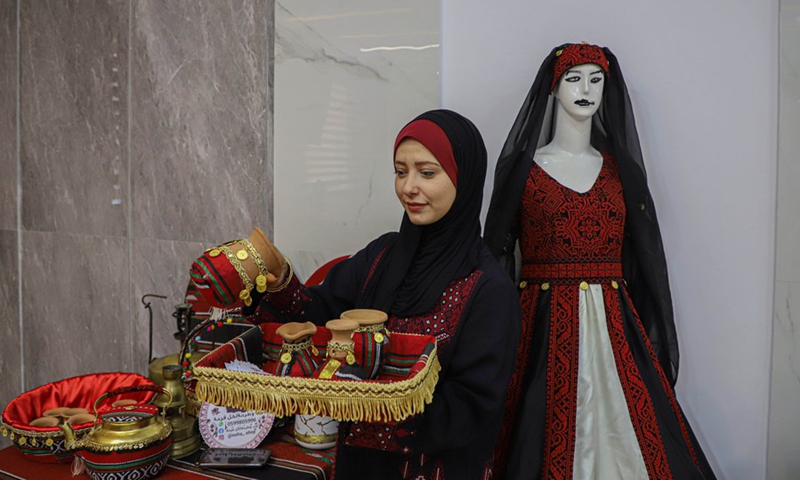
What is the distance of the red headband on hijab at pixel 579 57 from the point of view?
4.92 feet

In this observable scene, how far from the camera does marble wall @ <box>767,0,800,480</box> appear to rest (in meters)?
1.52

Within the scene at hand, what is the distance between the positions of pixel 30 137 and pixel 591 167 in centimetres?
278

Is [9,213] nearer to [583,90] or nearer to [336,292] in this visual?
[336,292]

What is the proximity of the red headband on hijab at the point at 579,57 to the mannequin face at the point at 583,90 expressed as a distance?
1 cm

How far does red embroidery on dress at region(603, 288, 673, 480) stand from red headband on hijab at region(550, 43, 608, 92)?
612 mm

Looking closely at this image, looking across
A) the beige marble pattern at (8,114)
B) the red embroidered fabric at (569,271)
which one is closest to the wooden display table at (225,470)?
the red embroidered fabric at (569,271)

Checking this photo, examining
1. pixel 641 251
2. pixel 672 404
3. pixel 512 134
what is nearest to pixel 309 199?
pixel 512 134

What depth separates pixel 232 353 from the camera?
1086 millimetres

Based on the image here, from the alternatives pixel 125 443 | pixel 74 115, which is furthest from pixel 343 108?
pixel 74 115

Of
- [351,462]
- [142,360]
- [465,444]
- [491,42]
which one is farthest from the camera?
[142,360]

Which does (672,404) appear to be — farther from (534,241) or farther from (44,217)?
(44,217)

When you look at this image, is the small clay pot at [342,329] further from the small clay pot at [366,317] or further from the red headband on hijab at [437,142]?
the red headband on hijab at [437,142]

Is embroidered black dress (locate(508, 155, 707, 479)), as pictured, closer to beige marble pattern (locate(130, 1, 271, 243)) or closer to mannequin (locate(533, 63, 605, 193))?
mannequin (locate(533, 63, 605, 193))

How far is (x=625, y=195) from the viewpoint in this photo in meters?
1.50
